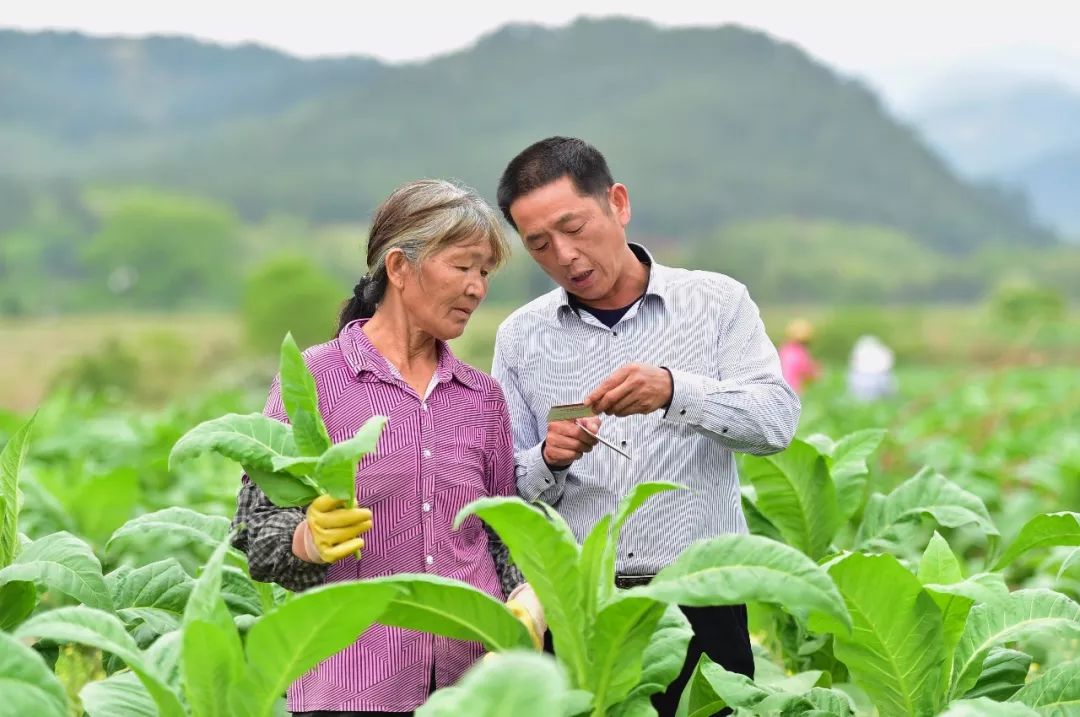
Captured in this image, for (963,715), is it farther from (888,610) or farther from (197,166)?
(197,166)

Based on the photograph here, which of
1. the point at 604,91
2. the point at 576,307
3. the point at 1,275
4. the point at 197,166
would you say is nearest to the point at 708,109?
the point at 604,91

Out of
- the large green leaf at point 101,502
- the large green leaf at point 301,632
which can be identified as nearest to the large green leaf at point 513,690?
the large green leaf at point 301,632

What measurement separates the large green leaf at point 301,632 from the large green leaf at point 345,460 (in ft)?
0.69

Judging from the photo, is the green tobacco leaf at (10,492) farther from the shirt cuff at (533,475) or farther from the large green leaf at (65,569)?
the shirt cuff at (533,475)

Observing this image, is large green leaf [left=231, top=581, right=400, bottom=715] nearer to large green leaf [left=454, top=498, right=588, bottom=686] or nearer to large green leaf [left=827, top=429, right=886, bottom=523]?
large green leaf [left=454, top=498, right=588, bottom=686]

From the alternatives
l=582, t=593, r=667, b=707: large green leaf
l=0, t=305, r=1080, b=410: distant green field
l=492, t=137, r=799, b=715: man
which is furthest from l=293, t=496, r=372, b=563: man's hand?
l=0, t=305, r=1080, b=410: distant green field

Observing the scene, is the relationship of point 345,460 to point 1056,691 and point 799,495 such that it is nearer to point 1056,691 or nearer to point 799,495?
point 1056,691

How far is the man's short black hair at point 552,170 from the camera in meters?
3.15

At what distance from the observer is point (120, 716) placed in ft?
7.44

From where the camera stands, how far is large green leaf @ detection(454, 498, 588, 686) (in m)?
2.24

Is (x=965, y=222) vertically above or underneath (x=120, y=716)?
underneath

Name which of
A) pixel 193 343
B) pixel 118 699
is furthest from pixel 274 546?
pixel 193 343

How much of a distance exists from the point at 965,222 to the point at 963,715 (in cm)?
13453

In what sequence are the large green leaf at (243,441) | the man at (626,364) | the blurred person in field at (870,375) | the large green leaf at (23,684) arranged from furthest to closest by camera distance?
1. the blurred person in field at (870,375)
2. the man at (626,364)
3. the large green leaf at (243,441)
4. the large green leaf at (23,684)
